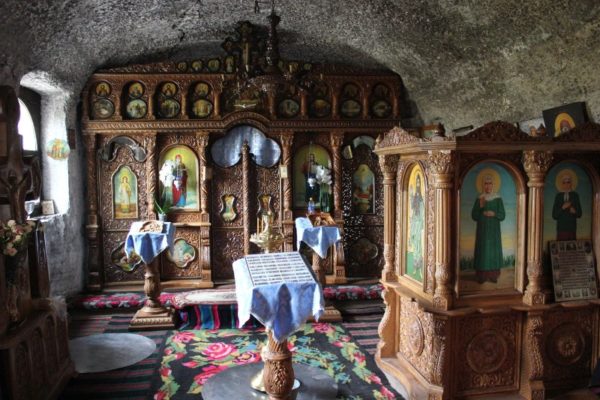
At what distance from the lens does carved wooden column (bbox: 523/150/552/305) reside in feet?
13.2

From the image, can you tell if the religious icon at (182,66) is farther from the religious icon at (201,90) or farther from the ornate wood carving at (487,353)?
the ornate wood carving at (487,353)

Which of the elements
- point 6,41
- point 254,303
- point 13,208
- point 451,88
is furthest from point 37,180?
point 451,88

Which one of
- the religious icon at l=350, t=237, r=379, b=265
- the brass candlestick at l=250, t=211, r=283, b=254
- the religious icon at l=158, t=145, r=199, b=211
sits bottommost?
the religious icon at l=350, t=237, r=379, b=265

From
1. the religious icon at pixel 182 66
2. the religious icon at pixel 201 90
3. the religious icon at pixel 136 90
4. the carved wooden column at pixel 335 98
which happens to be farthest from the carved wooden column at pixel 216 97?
the carved wooden column at pixel 335 98

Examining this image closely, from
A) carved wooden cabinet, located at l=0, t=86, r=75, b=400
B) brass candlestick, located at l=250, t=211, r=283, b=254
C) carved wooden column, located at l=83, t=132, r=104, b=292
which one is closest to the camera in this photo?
carved wooden cabinet, located at l=0, t=86, r=75, b=400

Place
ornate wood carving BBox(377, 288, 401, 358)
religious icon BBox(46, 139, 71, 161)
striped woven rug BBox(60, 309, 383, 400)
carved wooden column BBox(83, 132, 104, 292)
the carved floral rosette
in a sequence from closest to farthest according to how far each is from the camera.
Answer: the carved floral rosette < striped woven rug BBox(60, 309, 383, 400) < ornate wood carving BBox(377, 288, 401, 358) < religious icon BBox(46, 139, 71, 161) < carved wooden column BBox(83, 132, 104, 292)

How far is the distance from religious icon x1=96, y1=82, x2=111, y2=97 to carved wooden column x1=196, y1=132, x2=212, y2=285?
1576 mm

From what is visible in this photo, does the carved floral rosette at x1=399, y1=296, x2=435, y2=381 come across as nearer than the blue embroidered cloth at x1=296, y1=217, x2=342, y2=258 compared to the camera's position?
Yes

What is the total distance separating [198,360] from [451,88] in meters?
4.78

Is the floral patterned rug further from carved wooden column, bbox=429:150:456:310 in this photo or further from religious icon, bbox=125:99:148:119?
religious icon, bbox=125:99:148:119

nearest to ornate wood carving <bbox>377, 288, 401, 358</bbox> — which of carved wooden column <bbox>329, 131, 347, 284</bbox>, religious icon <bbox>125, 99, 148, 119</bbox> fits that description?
carved wooden column <bbox>329, 131, 347, 284</bbox>

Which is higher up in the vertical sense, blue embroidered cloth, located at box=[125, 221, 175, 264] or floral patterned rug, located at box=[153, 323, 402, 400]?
blue embroidered cloth, located at box=[125, 221, 175, 264]

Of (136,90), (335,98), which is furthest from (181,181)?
(335,98)

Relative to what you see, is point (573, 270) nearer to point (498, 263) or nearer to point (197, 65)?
point (498, 263)
